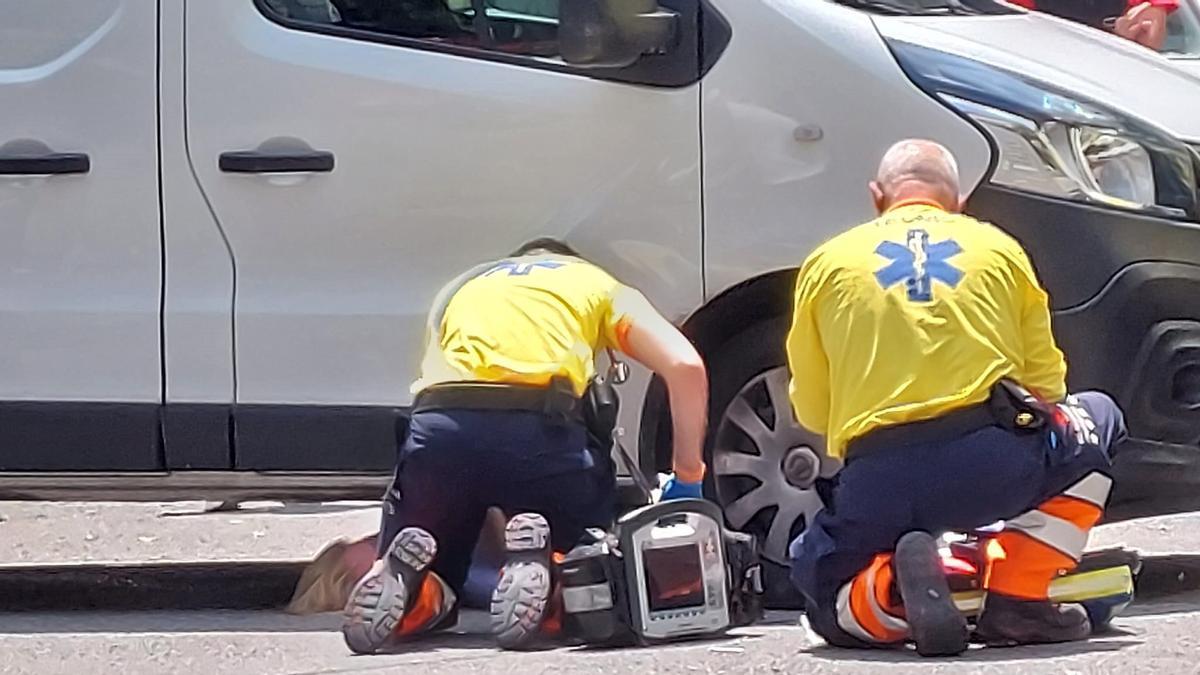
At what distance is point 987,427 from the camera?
16.1 feet

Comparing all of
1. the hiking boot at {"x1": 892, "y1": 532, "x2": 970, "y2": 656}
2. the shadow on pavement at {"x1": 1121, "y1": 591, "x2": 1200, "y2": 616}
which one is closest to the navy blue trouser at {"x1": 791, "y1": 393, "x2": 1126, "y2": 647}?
the hiking boot at {"x1": 892, "y1": 532, "x2": 970, "y2": 656}

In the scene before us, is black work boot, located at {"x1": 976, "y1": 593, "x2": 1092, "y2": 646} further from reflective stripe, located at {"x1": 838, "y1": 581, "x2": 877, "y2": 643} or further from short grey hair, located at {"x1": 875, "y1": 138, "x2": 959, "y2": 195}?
short grey hair, located at {"x1": 875, "y1": 138, "x2": 959, "y2": 195}

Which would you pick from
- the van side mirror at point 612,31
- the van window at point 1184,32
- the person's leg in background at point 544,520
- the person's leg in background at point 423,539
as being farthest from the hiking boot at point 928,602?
the van window at point 1184,32

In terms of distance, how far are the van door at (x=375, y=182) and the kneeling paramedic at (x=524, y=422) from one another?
226 mm

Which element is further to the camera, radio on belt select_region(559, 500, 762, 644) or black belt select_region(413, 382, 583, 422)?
black belt select_region(413, 382, 583, 422)

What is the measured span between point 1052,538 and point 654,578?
0.94m

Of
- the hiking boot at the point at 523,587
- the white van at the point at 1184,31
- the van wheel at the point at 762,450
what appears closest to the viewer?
the hiking boot at the point at 523,587

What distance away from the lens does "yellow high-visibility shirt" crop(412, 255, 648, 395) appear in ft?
17.1

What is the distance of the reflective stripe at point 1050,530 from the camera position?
4902 millimetres

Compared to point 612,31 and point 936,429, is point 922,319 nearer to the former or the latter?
point 936,429

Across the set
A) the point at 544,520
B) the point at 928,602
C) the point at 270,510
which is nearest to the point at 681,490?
the point at 544,520

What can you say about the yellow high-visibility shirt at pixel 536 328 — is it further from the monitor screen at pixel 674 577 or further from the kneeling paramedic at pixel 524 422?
the monitor screen at pixel 674 577

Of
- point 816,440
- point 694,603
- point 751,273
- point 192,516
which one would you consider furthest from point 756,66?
point 192,516

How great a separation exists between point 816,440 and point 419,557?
108cm
